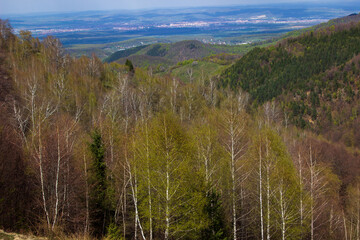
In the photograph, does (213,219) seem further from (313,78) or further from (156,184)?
(313,78)

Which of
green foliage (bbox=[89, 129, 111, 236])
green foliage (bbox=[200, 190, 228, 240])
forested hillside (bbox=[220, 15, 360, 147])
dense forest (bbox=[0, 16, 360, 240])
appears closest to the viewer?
dense forest (bbox=[0, 16, 360, 240])

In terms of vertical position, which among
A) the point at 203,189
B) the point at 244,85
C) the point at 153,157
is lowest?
the point at 244,85

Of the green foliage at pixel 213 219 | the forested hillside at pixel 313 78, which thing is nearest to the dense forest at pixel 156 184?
the green foliage at pixel 213 219

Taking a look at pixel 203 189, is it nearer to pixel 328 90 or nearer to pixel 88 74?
pixel 88 74

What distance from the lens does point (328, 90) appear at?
13188cm

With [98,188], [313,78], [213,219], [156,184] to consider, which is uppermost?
[156,184]

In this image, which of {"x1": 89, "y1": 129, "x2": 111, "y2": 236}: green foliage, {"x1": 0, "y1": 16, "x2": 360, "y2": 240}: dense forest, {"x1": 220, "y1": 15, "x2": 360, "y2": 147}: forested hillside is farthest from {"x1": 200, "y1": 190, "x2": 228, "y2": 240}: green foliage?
{"x1": 220, "y1": 15, "x2": 360, "y2": 147}: forested hillside

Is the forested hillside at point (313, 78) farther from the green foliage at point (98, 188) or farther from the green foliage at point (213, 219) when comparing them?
the green foliage at point (98, 188)

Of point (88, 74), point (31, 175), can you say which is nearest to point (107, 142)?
point (31, 175)

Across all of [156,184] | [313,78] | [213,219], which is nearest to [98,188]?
[156,184]

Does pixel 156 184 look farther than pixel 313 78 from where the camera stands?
No

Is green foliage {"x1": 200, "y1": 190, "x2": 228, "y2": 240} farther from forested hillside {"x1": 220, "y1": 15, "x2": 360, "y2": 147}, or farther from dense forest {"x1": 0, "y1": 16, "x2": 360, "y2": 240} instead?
forested hillside {"x1": 220, "y1": 15, "x2": 360, "y2": 147}

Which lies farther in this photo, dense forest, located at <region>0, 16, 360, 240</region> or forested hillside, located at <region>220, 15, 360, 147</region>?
forested hillside, located at <region>220, 15, 360, 147</region>

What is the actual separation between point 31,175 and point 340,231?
28654mm
